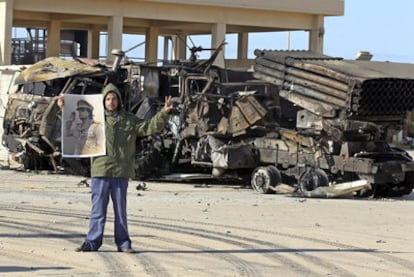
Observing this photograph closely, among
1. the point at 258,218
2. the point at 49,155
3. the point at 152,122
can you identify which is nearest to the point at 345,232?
the point at 258,218

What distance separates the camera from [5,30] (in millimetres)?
39844

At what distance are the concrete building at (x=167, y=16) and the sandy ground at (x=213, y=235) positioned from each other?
823 inches

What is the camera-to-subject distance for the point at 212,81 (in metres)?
21.6

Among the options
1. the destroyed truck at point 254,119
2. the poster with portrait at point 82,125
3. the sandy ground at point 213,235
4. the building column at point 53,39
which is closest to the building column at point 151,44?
the building column at point 53,39

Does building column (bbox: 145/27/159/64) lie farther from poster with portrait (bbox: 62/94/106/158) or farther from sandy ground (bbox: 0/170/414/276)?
poster with portrait (bbox: 62/94/106/158)

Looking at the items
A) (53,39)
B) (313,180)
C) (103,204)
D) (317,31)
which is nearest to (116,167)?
(103,204)

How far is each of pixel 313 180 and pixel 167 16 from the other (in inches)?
983

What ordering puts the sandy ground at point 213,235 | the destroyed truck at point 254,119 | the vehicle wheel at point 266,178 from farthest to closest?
the vehicle wheel at point 266,178 < the destroyed truck at point 254,119 < the sandy ground at point 213,235

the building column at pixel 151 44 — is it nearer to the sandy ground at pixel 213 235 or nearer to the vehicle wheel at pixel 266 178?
the vehicle wheel at pixel 266 178

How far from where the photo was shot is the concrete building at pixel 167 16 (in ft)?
133

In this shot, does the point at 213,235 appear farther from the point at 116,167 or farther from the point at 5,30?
the point at 5,30

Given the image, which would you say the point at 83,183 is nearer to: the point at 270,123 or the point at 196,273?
the point at 270,123

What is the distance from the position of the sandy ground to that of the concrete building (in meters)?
20.9

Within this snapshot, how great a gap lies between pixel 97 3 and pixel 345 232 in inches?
1157
